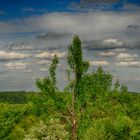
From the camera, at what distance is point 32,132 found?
64.2 meters

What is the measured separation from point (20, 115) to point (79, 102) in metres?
75.1

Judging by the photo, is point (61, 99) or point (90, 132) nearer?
point (61, 99)

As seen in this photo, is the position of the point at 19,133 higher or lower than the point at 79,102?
lower

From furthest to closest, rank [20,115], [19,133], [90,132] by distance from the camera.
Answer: [20,115], [19,133], [90,132]

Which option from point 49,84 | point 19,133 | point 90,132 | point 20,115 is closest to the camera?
point 49,84

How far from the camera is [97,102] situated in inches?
2606

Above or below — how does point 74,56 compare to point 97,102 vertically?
above

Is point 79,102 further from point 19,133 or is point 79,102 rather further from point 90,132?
point 19,133

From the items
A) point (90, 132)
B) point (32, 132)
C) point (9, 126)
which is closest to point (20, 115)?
point (9, 126)

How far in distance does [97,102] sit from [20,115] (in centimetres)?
7429

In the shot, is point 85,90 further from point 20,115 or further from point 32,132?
point 20,115

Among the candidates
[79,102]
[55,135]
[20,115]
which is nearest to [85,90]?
[79,102]

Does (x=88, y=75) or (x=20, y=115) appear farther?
(x=20, y=115)

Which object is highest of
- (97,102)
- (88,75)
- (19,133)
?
(88,75)
